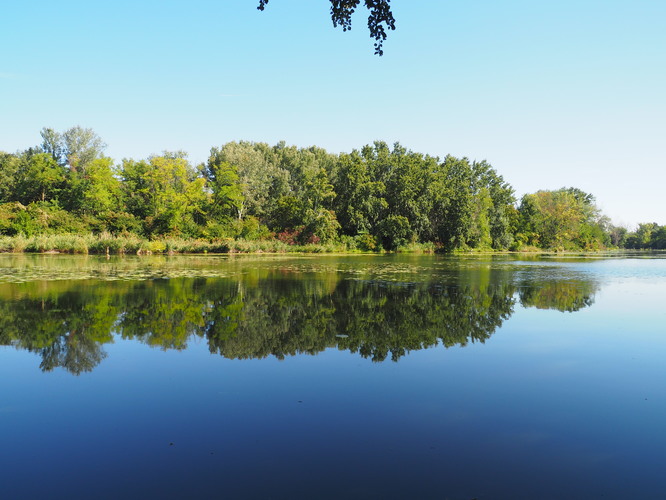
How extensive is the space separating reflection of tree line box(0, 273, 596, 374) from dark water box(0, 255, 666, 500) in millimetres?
66

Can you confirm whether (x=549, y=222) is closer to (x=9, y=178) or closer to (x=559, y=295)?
(x=559, y=295)

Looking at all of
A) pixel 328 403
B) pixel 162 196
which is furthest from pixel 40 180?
pixel 328 403

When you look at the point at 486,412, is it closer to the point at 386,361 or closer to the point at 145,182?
the point at 386,361

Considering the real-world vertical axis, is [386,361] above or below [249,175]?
below

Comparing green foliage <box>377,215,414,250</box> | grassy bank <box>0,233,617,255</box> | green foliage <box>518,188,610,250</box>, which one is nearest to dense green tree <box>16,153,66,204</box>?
grassy bank <box>0,233,617,255</box>

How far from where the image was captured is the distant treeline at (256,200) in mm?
45250

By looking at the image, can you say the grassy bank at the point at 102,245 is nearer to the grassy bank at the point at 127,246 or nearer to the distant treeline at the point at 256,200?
the grassy bank at the point at 127,246

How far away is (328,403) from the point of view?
4.49m

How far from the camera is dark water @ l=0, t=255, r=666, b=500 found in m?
3.10

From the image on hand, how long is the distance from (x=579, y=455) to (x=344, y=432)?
1901 mm

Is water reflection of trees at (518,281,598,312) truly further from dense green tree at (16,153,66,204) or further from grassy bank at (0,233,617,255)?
dense green tree at (16,153,66,204)

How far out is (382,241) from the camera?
50.6 m

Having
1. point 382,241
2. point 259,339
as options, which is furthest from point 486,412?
point 382,241

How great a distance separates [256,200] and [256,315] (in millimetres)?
46457
